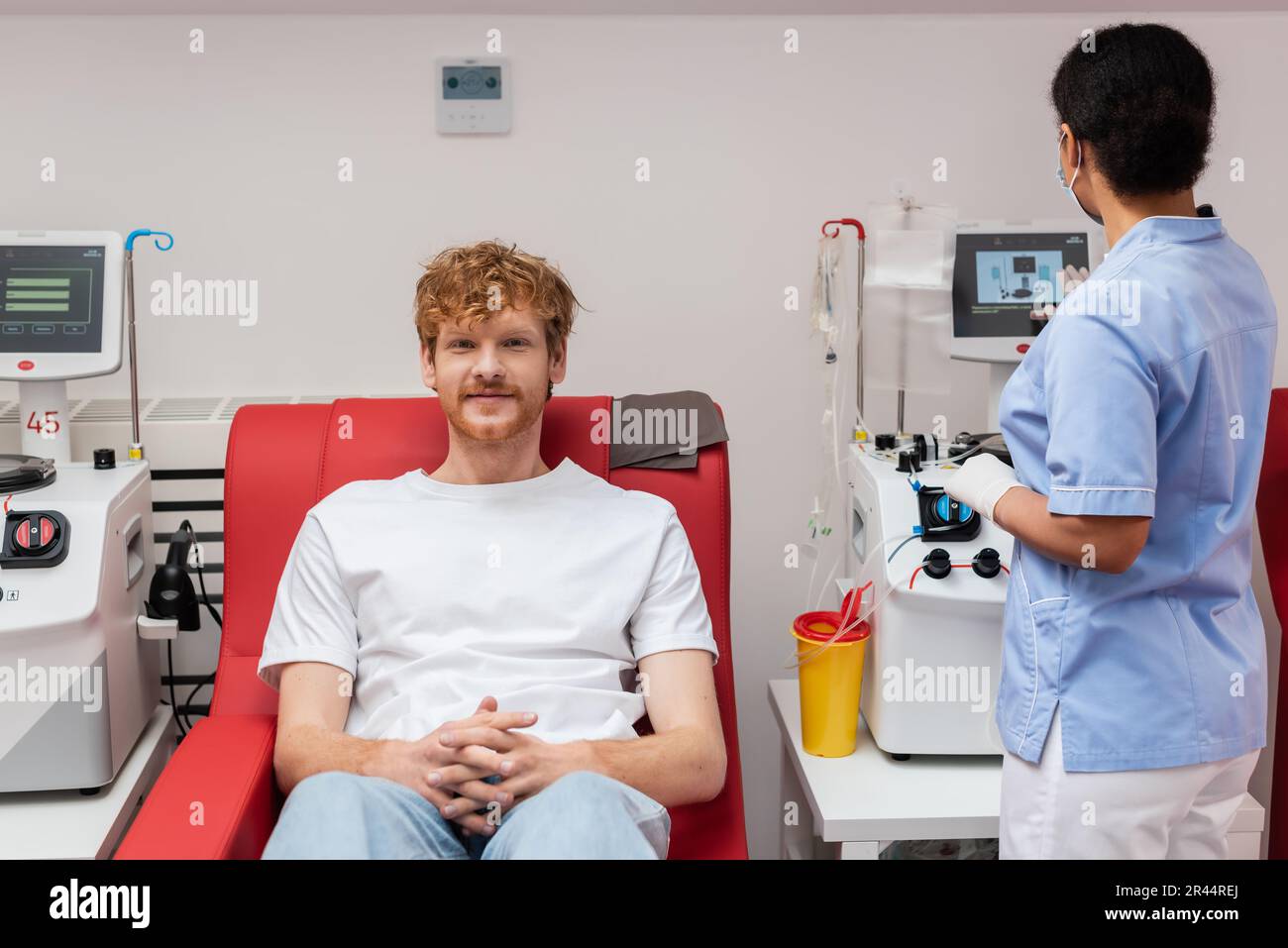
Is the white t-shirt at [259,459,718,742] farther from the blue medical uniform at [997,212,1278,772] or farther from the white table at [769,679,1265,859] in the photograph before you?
the blue medical uniform at [997,212,1278,772]

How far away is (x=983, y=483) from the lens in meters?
1.45

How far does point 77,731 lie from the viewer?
66.1 inches

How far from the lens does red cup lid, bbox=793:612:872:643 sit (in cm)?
182

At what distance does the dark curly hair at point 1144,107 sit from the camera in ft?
4.19

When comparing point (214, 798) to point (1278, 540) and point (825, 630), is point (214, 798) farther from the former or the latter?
point (1278, 540)

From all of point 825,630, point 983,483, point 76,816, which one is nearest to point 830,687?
point 825,630

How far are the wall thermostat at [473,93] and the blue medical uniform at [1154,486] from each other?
139cm

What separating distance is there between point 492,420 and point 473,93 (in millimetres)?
970

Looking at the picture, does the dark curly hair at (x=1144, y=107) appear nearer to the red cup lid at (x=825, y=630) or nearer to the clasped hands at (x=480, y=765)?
the red cup lid at (x=825, y=630)

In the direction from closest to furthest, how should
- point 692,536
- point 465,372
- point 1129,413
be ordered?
point 1129,413
point 465,372
point 692,536

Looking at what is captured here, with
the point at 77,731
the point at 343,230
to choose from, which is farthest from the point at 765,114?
the point at 77,731

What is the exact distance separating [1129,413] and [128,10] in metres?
2.08

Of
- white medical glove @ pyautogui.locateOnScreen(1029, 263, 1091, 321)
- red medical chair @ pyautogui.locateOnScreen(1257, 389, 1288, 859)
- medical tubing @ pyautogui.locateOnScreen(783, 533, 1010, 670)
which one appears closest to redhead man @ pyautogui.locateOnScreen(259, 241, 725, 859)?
medical tubing @ pyautogui.locateOnScreen(783, 533, 1010, 670)

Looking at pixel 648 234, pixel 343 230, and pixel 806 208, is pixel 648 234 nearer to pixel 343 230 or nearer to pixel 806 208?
pixel 806 208
